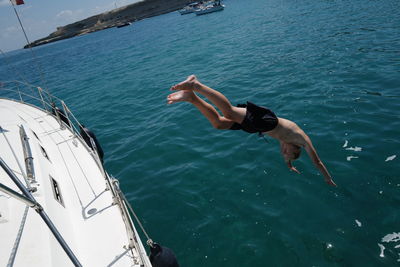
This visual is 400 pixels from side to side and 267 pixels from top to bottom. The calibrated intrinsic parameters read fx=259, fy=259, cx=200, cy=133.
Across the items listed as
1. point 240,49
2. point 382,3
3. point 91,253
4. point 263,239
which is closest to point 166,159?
point 263,239

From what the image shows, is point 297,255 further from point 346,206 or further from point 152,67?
point 152,67

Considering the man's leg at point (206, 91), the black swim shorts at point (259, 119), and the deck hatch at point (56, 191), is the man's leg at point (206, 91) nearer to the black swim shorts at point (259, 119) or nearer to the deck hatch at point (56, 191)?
the black swim shorts at point (259, 119)

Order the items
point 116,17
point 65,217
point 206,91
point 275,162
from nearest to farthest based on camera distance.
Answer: point 65,217 → point 206,91 → point 275,162 → point 116,17

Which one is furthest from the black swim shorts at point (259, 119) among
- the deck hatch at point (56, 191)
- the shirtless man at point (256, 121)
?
the deck hatch at point (56, 191)

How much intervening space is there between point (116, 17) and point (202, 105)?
136m

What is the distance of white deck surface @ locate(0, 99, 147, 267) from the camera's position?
3.27 meters

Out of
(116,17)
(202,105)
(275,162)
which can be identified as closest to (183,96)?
(202,105)

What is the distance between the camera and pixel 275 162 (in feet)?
23.3

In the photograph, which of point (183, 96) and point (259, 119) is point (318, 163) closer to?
point (259, 119)

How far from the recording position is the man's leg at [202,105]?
14.7 ft

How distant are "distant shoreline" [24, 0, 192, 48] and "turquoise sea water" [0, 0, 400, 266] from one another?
106 meters

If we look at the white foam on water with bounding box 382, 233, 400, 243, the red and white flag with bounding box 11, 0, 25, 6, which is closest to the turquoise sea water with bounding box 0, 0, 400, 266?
the white foam on water with bounding box 382, 233, 400, 243

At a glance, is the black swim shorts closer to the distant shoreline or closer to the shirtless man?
the shirtless man

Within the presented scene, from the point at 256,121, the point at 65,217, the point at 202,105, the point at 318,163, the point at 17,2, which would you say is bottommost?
the point at 318,163
